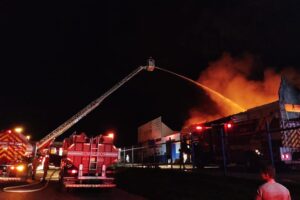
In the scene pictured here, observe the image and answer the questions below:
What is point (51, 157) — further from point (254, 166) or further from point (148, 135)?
point (148, 135)

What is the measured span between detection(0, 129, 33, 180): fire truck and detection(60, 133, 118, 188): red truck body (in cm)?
470

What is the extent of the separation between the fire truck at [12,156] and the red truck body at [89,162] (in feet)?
15.4

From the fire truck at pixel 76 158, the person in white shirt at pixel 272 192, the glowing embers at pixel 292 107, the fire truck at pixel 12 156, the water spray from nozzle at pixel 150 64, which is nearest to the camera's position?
the person in white shirt at pixel 272 192

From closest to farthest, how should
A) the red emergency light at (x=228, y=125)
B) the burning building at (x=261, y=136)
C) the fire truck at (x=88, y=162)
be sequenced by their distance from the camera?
the fire truck at (x=88, y=162), the burning building at (x=261, y=136), the red emergency light at (x=228, y=125)

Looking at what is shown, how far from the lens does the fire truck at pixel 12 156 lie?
1565 centimetres

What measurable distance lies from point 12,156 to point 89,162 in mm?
6099

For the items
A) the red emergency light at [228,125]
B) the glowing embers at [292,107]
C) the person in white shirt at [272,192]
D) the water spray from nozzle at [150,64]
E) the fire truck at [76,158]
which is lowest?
the person in white shirt at [272,192]

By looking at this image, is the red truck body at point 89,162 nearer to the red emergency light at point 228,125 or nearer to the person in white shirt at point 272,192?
the red emergency light at point 228,125

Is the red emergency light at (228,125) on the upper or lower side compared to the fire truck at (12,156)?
upper

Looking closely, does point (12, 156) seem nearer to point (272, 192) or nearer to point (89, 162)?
point (89, 162)

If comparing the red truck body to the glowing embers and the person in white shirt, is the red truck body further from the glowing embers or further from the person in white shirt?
the person in white shirt

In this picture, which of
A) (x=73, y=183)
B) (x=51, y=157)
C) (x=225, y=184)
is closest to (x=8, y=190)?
(x=73, y=183)

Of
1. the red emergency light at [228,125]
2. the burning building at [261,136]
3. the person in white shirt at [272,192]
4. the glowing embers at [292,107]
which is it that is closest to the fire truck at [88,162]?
the burning building at [261,136]

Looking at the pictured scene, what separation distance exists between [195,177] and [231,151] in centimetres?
468
